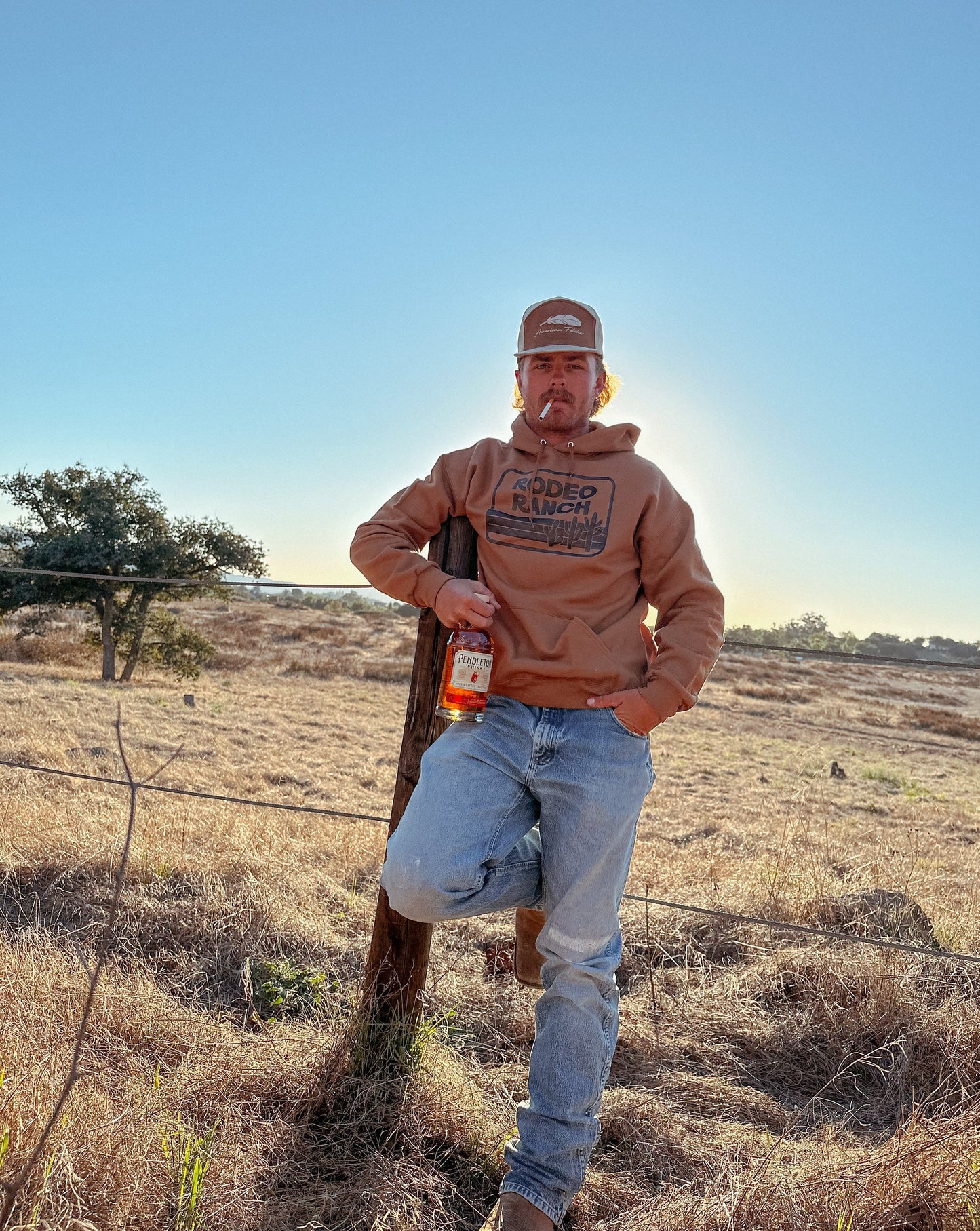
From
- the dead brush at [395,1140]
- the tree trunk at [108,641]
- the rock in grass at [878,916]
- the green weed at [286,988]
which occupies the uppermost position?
the rock in grass at [878,916]

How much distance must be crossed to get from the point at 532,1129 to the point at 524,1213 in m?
0.17

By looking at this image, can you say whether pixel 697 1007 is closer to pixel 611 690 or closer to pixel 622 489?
pixel 611 690

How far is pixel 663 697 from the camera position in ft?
7.84

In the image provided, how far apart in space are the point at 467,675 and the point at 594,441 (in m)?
0.80

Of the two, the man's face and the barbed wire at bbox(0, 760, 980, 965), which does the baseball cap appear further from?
the barbed wire at bbox(0, 760, 980, 965)

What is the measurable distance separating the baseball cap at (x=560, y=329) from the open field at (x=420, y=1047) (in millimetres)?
2050

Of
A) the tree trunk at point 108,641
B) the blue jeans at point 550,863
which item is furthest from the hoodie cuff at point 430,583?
the tree trunk at point 108,641

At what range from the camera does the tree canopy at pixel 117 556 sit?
82.9 ft

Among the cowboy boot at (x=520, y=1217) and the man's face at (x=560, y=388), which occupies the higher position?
the man's face at (x=560, y=388)

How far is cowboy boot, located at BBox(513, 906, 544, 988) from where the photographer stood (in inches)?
103

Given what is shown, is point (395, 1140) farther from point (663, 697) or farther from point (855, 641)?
point (855, 641)

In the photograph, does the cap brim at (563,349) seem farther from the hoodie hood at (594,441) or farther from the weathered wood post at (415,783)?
the weathered wood post at (415,783)

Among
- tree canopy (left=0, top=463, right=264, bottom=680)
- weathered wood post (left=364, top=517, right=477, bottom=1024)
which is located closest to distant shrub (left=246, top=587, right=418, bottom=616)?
tree canopy (left=0, top=463, right=264, bottom=680)

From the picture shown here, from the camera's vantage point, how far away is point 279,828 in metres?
6.07
